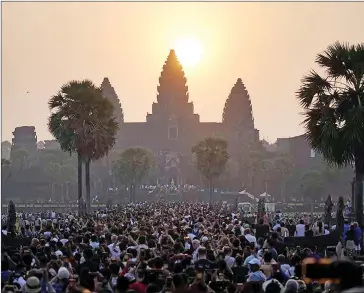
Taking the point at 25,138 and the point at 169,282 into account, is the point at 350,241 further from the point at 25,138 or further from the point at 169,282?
the point at 25,138

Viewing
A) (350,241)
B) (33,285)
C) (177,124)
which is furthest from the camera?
(177,124)

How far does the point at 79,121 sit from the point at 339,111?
2273 cm

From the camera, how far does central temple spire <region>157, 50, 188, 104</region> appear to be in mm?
186375

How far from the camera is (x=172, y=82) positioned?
187 m

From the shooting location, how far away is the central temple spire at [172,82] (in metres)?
186

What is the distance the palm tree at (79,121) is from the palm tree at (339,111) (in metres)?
21.9

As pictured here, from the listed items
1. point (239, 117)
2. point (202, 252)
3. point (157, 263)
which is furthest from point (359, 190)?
point (239, 117)

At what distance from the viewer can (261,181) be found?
5733 inches

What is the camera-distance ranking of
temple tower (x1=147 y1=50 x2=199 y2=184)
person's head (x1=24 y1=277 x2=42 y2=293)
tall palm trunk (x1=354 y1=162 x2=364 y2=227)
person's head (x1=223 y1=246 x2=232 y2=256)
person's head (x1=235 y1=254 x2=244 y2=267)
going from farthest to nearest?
temple tower (x1=147 y1=50 x2=199 y2=184) → tall palm trunk (x1=354 y1=162 x2=364 y2=227) → person's head (x1=223 y1=246 x2=232 y2=256) → person's head (x1=235 y1=254 x2=244 y2=267) → person's head (x1=24 y1=277 x2=42 y2=293)

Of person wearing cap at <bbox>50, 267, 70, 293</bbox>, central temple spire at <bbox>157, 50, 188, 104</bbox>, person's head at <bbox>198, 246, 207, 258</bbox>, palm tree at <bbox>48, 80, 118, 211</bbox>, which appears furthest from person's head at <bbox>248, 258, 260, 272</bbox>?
central temple spire at <bbox>157, 50, 188, 104</bbox>

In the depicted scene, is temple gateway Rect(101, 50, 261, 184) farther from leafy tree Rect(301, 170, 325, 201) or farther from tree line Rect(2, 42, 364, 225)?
tree line Rect(2, 42, 364, 225)

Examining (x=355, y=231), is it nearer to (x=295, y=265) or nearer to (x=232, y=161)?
(x=295, y=265)

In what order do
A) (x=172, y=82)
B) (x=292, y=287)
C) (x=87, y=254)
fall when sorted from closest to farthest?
(x=292, y=287)
(x=87, y=254)
(x=172, y=82)

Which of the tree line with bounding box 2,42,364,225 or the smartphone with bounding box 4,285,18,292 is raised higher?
the tree line with bounding box 2,42,364,225
